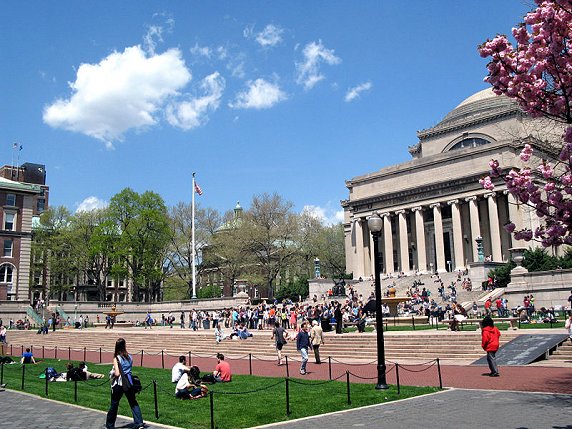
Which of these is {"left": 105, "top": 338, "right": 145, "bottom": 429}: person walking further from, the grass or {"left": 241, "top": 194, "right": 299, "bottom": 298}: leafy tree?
{"left": 241, "top": 194, "right": 299, "bottom": 298}: leafy tree

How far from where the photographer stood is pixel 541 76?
43.1 feet

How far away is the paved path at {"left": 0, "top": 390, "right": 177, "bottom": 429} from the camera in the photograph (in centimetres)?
1256

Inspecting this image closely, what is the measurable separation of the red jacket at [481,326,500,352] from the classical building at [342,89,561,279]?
1803 inches

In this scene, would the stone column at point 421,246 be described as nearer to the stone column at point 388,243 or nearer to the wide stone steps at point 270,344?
the stone column at point 388,243

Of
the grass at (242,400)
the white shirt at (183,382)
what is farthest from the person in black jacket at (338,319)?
the white shirt at (183,382)

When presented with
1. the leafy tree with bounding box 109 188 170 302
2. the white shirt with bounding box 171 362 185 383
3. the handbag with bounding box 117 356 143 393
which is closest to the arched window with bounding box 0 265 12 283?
the leafy tree with bounding box 109 188 170 302

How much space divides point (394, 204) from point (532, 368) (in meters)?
56.9

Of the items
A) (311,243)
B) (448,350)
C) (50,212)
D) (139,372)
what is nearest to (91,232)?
(50,212)

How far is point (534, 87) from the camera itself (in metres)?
12.8

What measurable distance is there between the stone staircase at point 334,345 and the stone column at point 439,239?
39.2 m

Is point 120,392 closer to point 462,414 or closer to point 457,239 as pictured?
point 462,414


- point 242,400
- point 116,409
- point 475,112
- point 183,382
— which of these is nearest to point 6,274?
point 183,382

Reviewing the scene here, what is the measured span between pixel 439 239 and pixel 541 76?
2282 inches

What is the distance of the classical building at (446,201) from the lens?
65812mm
